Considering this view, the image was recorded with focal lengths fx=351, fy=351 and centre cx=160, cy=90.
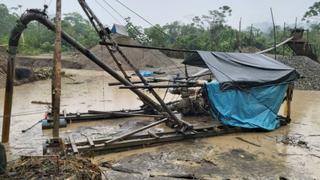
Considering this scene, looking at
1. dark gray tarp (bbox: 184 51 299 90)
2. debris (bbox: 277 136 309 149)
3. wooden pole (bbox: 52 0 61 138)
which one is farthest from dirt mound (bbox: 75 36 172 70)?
wooden pole (bbox: 52 0 61 138)

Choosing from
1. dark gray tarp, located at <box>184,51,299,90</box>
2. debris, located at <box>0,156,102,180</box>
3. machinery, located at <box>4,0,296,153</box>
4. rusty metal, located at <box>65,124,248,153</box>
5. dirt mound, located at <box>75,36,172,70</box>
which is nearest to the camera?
debris, located at <box>0,156,102,180</box>

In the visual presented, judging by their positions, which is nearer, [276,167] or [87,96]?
[276,167]

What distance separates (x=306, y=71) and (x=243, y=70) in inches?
565

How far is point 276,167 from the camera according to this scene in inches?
298

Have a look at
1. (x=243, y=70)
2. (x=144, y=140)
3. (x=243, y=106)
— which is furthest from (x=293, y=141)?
(x=144, y=140)

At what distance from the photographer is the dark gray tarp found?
999 centimetres

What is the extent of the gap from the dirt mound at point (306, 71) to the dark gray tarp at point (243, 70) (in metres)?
10.4

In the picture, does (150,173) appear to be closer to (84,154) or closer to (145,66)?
(84,154)

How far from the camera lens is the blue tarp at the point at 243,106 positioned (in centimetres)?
1028

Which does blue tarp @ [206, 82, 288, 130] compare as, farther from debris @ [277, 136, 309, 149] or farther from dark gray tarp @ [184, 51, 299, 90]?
debris @ [277, 136, 309, 149]

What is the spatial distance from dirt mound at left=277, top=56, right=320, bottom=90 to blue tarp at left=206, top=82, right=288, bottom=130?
11.4 metres

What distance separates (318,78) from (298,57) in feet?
9.98

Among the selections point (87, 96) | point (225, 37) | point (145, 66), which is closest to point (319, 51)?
point (225, 37)

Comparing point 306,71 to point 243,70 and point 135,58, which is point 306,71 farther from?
point 135,58
